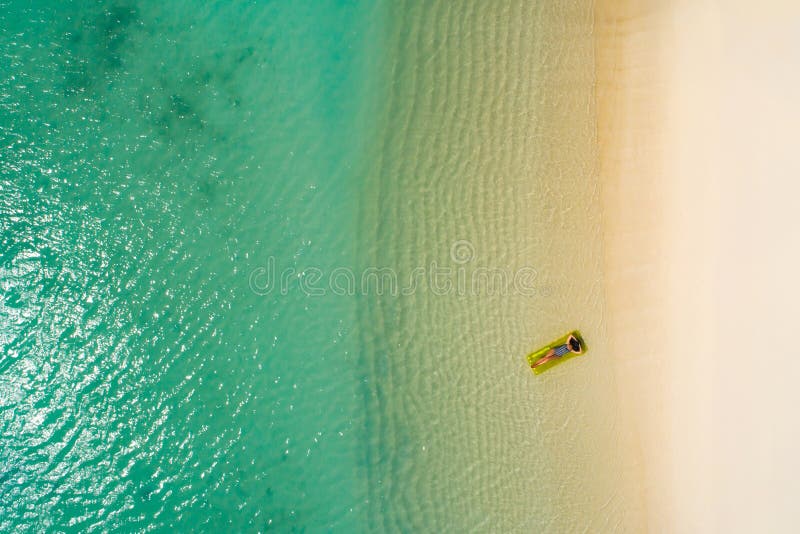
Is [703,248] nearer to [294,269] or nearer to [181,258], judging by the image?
[294,269]

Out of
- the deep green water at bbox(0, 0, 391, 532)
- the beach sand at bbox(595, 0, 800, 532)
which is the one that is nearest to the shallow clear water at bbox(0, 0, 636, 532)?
the deep green water at bbox(0, 0, 391, 532)

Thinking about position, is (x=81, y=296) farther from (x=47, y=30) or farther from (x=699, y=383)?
(x=699, y=383)

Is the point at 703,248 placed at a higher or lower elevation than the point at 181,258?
lower

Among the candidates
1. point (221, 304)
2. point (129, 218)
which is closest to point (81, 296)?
point (129, 218)

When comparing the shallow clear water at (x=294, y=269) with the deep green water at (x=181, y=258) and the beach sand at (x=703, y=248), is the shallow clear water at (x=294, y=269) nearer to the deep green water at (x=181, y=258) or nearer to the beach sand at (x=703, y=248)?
the deep green water at (x=181, y=258)

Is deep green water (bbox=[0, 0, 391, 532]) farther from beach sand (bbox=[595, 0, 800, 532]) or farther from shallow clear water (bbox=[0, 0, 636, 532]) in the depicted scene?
beach sand (bbox=[595, 0, 800, 532])

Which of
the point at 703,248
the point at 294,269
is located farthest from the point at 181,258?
the point at 703,248
